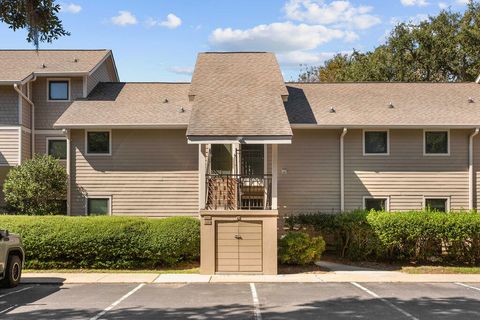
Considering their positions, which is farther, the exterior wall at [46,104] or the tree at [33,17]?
the exterior wall at [46,104]

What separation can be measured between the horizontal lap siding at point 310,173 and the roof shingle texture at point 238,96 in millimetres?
2317

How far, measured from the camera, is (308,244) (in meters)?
17.2

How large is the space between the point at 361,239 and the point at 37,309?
11.0 metres

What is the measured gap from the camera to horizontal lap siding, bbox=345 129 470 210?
2092cm

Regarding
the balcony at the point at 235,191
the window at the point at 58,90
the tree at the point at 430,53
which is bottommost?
the balcony at the point at 235,191

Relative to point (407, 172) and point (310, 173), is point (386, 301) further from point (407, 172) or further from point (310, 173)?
point (407, 172)

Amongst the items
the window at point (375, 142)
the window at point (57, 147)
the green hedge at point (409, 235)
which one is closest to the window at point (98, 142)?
the window at point (57, 147)

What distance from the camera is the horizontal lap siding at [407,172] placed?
2092 centimetres

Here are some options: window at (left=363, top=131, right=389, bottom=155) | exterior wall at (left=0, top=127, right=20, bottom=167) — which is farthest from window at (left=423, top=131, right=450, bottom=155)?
exterior wall at (left=0, top=127, right=20, bottom=167)

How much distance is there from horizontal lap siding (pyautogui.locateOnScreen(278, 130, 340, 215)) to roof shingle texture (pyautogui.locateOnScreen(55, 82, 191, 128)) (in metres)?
4.45

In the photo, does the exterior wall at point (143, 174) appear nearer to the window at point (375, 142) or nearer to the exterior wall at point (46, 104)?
the exterior wall at point (46, 104)

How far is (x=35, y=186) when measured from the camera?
19.8 m

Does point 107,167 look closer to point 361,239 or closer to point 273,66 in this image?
point 273,66

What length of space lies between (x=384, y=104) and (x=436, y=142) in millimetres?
2706
